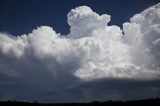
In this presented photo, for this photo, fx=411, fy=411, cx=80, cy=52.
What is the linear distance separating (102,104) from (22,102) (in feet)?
51.6

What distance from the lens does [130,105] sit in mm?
80875

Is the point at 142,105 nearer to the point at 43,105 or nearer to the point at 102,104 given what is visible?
the point at 102,104

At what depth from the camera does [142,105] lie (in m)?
80.7

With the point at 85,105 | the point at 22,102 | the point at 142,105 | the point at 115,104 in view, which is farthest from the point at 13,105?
the point at 142,105

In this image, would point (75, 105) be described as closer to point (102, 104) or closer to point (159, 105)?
point (102, 104)

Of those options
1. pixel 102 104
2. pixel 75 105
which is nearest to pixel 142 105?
pixel 102 104

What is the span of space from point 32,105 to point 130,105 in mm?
19210

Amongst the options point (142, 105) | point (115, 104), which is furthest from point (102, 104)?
point (142, 105)

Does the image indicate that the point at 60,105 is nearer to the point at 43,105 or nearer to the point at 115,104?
the point at 43,105

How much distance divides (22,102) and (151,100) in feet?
83.1

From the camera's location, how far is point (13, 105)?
78875 millimetres

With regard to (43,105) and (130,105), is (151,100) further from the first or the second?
(43,105)

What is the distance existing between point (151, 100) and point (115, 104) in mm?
7147

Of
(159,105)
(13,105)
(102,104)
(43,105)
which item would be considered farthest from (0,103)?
(159,105)
